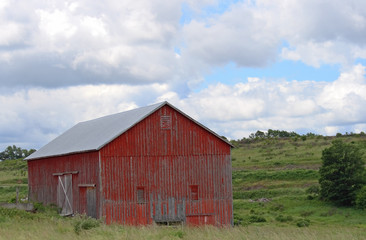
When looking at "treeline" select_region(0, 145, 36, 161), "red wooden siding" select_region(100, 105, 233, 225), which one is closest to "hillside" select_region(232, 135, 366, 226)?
"red wooden siding" select_region(100, 105, 233, 225)

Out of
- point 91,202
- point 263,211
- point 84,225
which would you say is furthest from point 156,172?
point 263,211

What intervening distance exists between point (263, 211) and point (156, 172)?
1261 cm

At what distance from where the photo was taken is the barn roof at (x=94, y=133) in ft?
104

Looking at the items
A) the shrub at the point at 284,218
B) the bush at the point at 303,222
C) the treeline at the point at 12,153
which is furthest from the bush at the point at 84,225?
Result: the treeline at the point at 12,153

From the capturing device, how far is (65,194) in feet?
117

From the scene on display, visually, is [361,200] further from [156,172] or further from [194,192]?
[156,172]

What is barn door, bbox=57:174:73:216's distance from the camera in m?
35.0

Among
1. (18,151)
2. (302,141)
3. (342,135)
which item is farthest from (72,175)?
(18,151)

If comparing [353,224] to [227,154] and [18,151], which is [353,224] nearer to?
[227,154]

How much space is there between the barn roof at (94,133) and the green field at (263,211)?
13.0 ft

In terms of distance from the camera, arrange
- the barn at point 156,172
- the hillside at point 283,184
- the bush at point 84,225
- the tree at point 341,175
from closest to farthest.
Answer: the bush at point 84,225 → the barn at point 156,172 → the hillside at point 283,184 → the tree at point 341,175

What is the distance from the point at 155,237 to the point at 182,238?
0.78 metres

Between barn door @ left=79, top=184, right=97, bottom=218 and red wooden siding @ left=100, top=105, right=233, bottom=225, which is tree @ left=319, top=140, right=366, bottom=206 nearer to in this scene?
red wooden siding @ left=100, top=105, right=233, bottom=225

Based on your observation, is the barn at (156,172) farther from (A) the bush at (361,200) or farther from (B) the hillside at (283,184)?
(A) the bush at (361,200)
